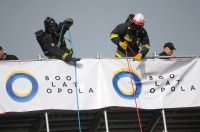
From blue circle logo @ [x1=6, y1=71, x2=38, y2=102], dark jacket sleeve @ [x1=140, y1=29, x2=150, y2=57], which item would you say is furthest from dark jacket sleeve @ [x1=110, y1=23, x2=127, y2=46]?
blue circle logo @ [x1=6, y1=71, x2=38, y2=102]

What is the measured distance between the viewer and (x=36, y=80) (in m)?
14.5

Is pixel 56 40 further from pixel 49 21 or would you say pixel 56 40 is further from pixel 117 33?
pixel 117 33

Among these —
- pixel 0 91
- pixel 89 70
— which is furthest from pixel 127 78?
pixel 0 91

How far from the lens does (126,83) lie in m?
15.1

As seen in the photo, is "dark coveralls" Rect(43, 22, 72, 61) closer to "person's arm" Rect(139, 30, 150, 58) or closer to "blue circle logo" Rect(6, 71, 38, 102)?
"blue circle logo" Rect(6, 71, 38, 102)

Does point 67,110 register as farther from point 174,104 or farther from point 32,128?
point 174,104

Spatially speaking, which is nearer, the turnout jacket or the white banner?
the white banner

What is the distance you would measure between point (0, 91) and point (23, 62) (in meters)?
0.96

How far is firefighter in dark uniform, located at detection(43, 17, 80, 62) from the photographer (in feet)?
48.5

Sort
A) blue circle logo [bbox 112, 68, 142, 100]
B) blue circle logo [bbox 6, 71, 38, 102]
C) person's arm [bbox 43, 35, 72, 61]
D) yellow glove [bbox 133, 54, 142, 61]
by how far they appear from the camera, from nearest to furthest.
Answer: blue circle logo [bbox 6, 71, 38, 102], person's arm [bbox 43, 35, 72, 61], blue circle logo [bbox 112, 68, 142, 100], yellow glove [bbox 133, 54, 142, 61]

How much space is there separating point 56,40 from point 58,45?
169mm

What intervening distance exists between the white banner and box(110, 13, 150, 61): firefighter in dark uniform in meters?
0.40

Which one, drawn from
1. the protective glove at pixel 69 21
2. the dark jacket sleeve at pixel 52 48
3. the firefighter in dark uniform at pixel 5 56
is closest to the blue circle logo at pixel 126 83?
the dark jacket sleeve at pixel 52 48

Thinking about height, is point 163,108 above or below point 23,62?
Result: below
